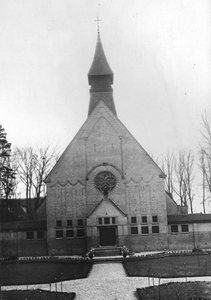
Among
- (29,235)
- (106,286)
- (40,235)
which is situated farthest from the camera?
(40,235)

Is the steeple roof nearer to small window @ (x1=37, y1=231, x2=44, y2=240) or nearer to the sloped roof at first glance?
the sloped roof

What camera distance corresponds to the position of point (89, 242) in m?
35.1

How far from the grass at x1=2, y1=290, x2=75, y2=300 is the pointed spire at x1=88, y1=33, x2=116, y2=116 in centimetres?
2896

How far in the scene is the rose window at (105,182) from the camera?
3703 cm

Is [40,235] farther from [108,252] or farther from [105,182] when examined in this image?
[105,182]

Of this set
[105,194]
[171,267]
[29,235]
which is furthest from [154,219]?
[29,235]

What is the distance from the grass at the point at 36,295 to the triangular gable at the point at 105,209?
18.0 m

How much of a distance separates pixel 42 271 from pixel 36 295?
8146 mm

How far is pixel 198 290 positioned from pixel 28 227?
2301 cm

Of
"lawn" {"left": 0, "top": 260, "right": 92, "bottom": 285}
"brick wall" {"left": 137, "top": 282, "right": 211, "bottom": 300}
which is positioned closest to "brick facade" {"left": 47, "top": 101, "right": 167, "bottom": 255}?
"lawn" {"left": 0, "top": 260, "right": 92, "bottom": 285}

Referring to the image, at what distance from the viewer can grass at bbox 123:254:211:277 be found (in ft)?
72.7

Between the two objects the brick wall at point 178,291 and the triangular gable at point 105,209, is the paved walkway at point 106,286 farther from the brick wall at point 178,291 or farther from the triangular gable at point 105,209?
the triangular gable at point 105,209

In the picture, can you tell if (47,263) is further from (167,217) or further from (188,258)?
(167,217)

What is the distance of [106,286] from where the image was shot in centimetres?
1941
